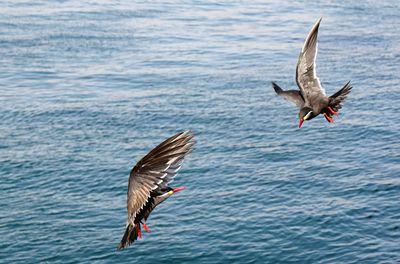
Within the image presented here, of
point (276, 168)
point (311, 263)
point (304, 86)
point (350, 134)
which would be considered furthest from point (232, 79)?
point (304, 86)

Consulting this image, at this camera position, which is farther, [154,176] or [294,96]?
[294,96]

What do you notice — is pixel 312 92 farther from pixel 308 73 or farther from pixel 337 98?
pixel 337 98

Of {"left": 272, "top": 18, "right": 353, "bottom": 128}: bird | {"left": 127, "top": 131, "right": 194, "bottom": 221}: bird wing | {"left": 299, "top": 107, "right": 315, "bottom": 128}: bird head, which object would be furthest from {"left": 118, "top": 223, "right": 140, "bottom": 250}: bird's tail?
{"left": 299, "top": 107, "right": 315, "bottom": 128}: bird head

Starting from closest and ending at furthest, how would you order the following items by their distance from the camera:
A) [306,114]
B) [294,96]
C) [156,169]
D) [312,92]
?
[156,169] < [312,92] < [306,114] < [294,96]

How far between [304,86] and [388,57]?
83.8 m

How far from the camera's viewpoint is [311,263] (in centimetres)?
5394

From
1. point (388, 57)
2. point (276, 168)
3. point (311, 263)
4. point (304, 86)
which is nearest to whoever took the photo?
point (304, 86)

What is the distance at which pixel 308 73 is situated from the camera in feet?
72.0

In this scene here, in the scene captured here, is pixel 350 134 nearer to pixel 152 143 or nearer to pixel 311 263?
pixel 152 143

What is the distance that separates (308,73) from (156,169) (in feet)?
28.0

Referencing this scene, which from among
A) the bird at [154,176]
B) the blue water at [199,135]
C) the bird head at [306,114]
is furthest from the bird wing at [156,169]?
the blue water at [199,135]

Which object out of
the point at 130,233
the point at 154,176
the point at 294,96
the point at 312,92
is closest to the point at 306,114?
the point at 312,92

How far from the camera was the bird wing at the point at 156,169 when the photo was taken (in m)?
14.2

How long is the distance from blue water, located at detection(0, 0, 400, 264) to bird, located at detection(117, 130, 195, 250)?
37386mm
